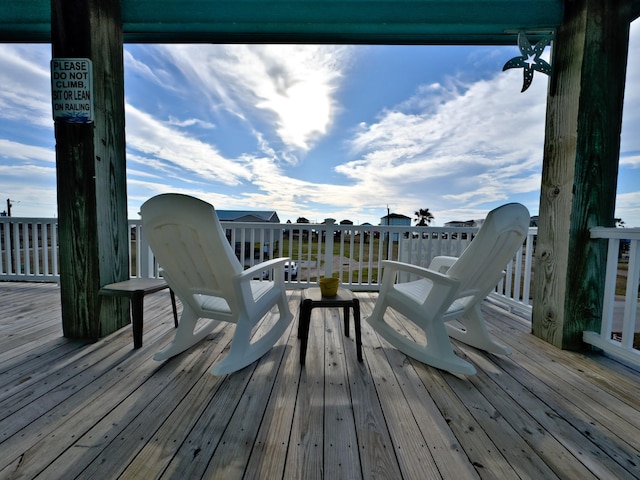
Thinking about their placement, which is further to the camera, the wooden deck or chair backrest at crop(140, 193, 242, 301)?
chair backrest at crop(140, 193, 242, 301)

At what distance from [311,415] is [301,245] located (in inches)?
99.6

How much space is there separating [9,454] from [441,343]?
2.05 meters

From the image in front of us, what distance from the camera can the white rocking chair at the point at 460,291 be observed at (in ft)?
5.06

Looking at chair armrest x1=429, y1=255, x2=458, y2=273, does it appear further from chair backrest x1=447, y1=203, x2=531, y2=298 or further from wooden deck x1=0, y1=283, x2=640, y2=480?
wooden deck x1=0, y1=283, x2=640, y2=480

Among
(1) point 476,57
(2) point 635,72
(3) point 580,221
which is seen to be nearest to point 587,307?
(3) point 580,221

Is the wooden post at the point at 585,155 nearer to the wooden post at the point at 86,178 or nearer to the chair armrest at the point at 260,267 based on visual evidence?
the chair armrest at the point at 260,267

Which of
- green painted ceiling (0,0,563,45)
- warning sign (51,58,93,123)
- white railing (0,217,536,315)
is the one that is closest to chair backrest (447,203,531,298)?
white railing (0,217,536,315)

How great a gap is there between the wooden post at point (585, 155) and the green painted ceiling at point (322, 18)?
0.40m

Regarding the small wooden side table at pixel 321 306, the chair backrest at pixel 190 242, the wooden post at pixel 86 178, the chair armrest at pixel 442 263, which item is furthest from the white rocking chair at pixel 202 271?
the chair armrest at pixel 442 263

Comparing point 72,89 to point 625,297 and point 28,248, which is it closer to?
point 28,248

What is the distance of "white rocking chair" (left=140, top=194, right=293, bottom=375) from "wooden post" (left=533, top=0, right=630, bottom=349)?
2.29m

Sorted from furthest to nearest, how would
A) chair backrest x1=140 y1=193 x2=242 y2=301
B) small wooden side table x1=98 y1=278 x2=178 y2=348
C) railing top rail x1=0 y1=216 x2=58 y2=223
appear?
railing top rail x1=0 y1=216 x2=58 y2=223 → small wooden side table x1=98 y1=278 x2=178 y2=348 → chair backrest x1=140 y1=193 x2=242 y2=301

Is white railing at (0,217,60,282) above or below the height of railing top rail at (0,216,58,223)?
below

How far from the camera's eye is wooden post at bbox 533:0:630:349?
1.94 metres
